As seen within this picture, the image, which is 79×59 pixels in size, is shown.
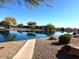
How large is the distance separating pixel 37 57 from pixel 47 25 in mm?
92310

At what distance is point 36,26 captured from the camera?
11544 centimetres

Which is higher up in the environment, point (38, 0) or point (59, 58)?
point (38, 0)

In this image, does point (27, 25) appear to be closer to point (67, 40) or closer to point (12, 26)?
point (12, 26)

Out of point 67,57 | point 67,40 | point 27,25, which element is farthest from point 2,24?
point 67,57

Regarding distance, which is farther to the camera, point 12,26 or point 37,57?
point 12,26

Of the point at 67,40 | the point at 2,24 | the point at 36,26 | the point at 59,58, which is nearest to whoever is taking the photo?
the point at 59,58

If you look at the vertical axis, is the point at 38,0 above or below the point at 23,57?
above

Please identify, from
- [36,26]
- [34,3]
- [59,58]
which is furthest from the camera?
[36,26]

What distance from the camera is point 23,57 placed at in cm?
940

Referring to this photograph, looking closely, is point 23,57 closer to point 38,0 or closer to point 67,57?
point 67,57

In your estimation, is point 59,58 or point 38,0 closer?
point 38,0

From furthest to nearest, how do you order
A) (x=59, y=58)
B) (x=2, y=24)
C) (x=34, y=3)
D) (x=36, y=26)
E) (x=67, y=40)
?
1. (x=36, y=26)
2. (x=2, y=24)
3. (x=67, y=40)
4. (x=59, y=58)
5. (x=34, y=3)

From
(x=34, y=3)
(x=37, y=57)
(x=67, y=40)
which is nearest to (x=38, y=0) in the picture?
(x=34, y=3)

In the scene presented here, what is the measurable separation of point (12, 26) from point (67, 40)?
91.8 m
